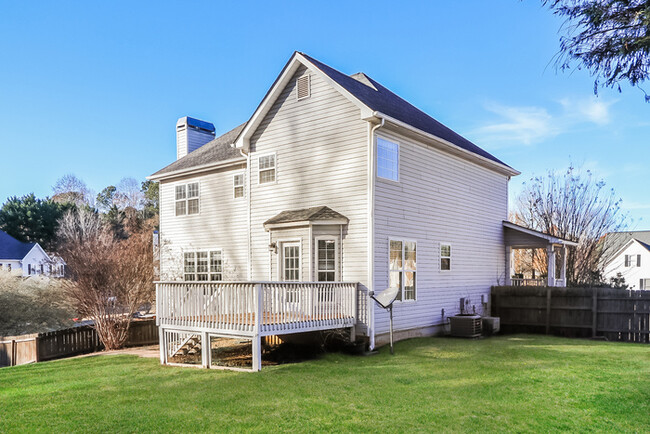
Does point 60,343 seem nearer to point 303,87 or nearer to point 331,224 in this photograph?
point 331,224

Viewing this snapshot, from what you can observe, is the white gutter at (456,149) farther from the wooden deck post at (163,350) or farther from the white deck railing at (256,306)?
the wooden deck post at (163,350)

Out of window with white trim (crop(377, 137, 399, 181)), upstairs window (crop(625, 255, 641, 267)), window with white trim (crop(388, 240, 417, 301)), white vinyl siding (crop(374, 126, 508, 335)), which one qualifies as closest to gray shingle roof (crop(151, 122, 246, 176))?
window with white trim (crop(377, 137, 399, 181))

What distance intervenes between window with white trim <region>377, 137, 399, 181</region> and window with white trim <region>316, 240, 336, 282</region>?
2273mm

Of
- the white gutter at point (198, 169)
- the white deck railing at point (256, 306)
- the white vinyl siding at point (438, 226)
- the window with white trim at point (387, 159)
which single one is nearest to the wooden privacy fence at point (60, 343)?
the white deck railing at point (256, 306)

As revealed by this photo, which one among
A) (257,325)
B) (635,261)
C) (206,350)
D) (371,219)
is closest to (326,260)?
(371,219)

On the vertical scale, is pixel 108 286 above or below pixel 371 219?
below

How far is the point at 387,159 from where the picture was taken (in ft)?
38.7

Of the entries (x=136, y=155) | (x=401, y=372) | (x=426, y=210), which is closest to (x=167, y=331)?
(x=401, y=372)

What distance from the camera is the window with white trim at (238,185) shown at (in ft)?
50.6

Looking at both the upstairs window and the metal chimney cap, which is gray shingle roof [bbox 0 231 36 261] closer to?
the metal chimney cap

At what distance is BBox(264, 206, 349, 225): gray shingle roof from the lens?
11.6 metres

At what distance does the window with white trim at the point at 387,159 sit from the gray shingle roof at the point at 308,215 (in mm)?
1588

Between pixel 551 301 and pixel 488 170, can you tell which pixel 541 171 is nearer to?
pixel 488 170

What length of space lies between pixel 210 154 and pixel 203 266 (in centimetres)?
Answer: 437
